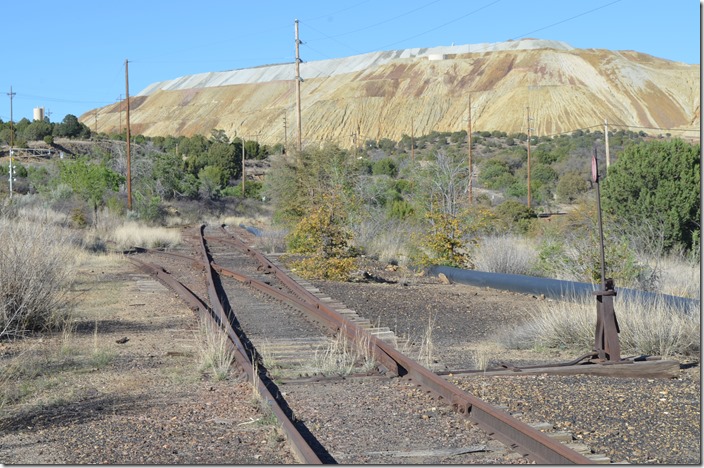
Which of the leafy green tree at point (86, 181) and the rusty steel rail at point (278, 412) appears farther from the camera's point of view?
the leafy green tree at point (86, 181)

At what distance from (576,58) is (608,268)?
122 meters

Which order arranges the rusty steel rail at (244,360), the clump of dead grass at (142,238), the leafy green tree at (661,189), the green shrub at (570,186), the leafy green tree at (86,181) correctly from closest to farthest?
the rusty steel rail at (244,360), the leafy green tree at (661,189), the clump of dead grass at (142,238), the leafy green tree at (86,181), the green shrub at (570,186)

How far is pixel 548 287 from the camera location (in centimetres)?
1655

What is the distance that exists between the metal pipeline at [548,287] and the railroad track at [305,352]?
140 inches

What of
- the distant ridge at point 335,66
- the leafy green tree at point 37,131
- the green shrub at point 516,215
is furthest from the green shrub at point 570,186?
the distant ridge at point 335,66

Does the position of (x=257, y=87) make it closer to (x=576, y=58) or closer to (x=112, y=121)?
(x=112, y=121)

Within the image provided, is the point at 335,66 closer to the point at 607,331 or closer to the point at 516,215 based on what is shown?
the point at 516,215

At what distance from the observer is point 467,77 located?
441 feet

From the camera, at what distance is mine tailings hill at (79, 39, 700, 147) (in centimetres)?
11619

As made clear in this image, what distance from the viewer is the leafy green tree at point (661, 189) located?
2612cm

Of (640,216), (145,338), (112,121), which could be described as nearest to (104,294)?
(145,338)

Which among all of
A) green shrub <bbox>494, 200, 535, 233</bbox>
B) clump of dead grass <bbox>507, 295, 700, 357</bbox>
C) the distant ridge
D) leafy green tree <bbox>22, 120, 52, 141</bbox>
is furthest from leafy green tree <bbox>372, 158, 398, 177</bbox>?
the distant ridge

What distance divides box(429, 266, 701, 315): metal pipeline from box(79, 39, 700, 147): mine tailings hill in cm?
8189

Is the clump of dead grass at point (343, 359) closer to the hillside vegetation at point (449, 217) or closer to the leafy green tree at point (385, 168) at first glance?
the hillside vegetation at point (449, 217)
